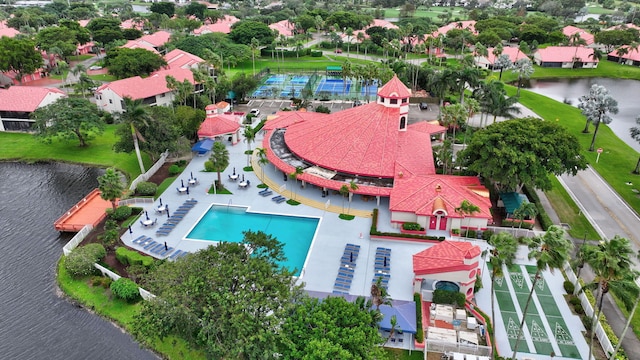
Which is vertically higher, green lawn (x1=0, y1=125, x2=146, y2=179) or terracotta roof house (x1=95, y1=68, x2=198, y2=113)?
terracotta roof house (x1=95, y1=68, x2=198, y2=113)

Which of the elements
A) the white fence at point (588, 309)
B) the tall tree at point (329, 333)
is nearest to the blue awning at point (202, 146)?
the tall tree at point (329, 333)

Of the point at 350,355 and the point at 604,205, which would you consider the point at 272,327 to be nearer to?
the point at 350,355

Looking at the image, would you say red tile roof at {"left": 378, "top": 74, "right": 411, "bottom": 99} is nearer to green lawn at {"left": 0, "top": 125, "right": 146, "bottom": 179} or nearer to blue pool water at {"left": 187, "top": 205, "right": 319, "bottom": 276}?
blue pool water at {"left": 187, "top": 205, "right": 319, "bottom": 276}

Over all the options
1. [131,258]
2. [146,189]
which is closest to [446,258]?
[131,258]

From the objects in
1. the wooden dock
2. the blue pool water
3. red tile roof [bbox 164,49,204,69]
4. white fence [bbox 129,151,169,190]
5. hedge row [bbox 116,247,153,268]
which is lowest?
the blue pool water

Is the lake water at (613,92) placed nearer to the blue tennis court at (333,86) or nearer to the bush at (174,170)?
the blue tennis court at (333,86)

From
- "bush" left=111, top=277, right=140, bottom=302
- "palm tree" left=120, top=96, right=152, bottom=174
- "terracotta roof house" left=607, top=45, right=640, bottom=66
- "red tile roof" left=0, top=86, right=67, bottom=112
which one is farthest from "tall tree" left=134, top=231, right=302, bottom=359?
"terracotta roof house" left=607, top=45, right=640, bottom=66
